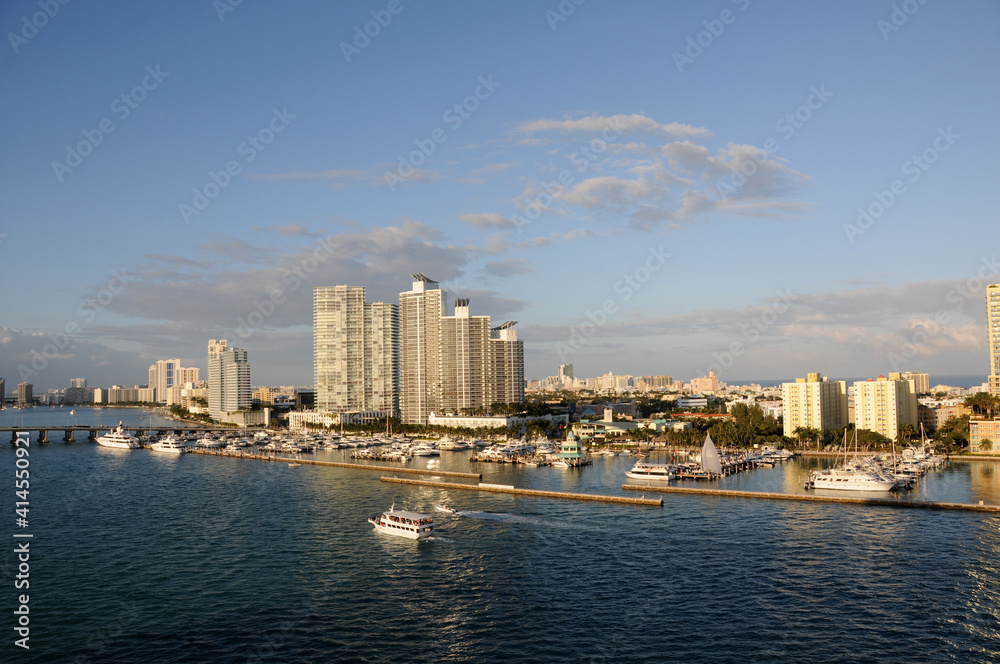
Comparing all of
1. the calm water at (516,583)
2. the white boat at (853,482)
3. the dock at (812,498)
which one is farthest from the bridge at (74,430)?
the white boat at (853,482)

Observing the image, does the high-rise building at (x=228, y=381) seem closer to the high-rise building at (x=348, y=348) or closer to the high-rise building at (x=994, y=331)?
the high-rise building at (x=348, y=348)

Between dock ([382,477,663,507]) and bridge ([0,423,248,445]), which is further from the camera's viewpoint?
bridge ([0,423,248,445])

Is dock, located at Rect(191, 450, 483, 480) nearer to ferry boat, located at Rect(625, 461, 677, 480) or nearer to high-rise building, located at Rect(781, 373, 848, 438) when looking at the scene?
ferry boat, located at Rect(625, 461, 677, 480)

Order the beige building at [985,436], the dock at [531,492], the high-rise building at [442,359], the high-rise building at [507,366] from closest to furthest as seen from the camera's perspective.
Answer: the dock at [531,492], the beige building at [985,436], the high-rise building at [442,359], the high-rise building at [507,366]

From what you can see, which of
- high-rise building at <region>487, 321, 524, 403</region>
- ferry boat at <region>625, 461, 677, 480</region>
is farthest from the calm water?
high-rise building at <region>487, 321, 524, 403</region>

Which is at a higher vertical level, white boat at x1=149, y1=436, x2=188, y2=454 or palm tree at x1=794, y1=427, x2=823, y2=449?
palm tree at x1=794, y1=427, x2=823, y2=449

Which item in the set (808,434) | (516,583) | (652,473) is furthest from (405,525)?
(808,434)
